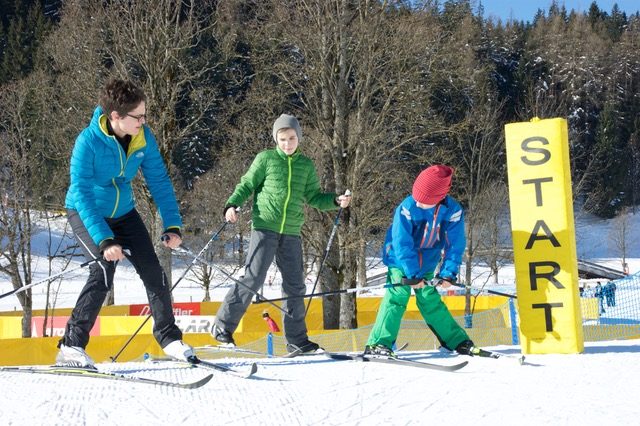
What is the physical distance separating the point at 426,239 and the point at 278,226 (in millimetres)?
1035

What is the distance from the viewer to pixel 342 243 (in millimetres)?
14625

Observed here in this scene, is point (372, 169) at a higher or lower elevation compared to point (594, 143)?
lower

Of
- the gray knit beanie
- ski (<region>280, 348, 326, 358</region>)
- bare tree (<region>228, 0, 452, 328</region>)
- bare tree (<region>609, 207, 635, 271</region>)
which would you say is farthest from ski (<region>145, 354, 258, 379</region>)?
bare tree (<region>609, 207, 635, 271</region>)

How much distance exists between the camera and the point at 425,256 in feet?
15.4

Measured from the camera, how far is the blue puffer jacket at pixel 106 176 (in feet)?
13.1

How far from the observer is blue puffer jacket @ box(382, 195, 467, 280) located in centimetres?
457

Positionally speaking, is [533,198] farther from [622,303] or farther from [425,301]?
[622,303]

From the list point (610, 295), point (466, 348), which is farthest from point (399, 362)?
point (610, 295)

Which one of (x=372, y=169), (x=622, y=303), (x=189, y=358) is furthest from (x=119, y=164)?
(x=622, y=303)

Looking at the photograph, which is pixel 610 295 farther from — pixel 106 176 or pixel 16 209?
pixel 106 176

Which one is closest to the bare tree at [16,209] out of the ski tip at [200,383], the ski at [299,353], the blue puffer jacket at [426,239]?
the ski at [299,353]

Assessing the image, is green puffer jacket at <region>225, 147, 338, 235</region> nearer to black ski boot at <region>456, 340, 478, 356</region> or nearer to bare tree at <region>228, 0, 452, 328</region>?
black ski boot at <region>456, 340, 478, 356</region>

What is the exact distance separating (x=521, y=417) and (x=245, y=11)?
15.4 metres

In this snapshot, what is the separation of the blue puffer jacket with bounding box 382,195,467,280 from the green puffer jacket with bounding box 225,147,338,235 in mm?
744
